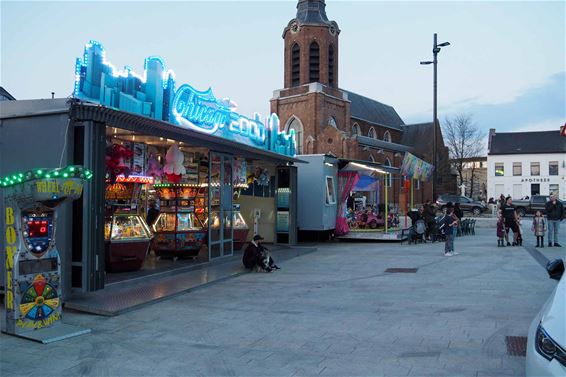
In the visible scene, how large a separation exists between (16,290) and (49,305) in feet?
1.75

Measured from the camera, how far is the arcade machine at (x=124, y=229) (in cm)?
1052

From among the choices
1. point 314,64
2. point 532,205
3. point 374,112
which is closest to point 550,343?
point 532,205

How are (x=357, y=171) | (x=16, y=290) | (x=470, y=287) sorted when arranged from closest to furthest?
1. (x=16, y=290)
2. (x=470, y=287)
3. (x=357, y=171)

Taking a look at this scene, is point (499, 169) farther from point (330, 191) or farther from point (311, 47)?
point (330, 191)

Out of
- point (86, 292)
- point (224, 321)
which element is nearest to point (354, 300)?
point (224, 321)

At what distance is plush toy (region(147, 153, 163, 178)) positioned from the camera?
12.2 metres

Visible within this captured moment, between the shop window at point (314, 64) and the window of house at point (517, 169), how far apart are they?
3147cm

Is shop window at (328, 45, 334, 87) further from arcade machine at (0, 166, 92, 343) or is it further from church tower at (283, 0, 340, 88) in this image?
arcade machine at (0, 166, 92, 343)

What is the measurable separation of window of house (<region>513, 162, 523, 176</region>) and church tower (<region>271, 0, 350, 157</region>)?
90.1 feet

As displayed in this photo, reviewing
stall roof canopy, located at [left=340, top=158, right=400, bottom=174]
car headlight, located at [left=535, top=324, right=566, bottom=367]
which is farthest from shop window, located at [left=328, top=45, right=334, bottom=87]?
car headlight, located at [left=535, top=324, right=566, bottom=367]

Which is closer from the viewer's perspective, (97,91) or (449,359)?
(449,359)

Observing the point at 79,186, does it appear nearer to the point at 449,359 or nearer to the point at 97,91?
the point at 97,91

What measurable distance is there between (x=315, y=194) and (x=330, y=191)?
0.88 meters

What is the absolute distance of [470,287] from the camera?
9.89 metres
